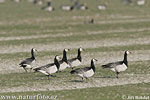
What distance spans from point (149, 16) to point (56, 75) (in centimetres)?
3039

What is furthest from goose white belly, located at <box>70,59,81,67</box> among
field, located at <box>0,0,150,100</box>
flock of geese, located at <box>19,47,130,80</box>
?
field, located at <box>0,0,150,100</box>

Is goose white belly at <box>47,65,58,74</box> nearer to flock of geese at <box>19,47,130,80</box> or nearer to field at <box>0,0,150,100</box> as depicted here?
flock of geese at <box>19,47,130,80</box>

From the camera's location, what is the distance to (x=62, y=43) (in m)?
31.1

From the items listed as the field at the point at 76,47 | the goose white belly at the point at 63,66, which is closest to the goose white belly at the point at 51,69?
the field at the point at 76,47

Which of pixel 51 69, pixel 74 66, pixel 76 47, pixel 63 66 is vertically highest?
pixel 51 69

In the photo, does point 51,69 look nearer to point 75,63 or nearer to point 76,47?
point 75,63

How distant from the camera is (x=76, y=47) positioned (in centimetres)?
2975

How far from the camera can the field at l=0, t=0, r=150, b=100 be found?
663 inches

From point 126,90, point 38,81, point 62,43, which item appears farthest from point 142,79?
point 62,43

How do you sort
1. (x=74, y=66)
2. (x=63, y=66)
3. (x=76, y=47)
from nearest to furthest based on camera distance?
(x=63, y=66), (x=74, y=66), (x=76, y=47)

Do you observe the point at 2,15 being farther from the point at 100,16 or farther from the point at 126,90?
the point at 126,90

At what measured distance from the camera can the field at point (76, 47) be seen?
16839 mm

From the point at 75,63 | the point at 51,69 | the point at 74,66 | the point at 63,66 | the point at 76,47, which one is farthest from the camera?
the point at 76,47

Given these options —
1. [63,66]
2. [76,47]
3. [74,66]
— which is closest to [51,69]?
[63,66]
